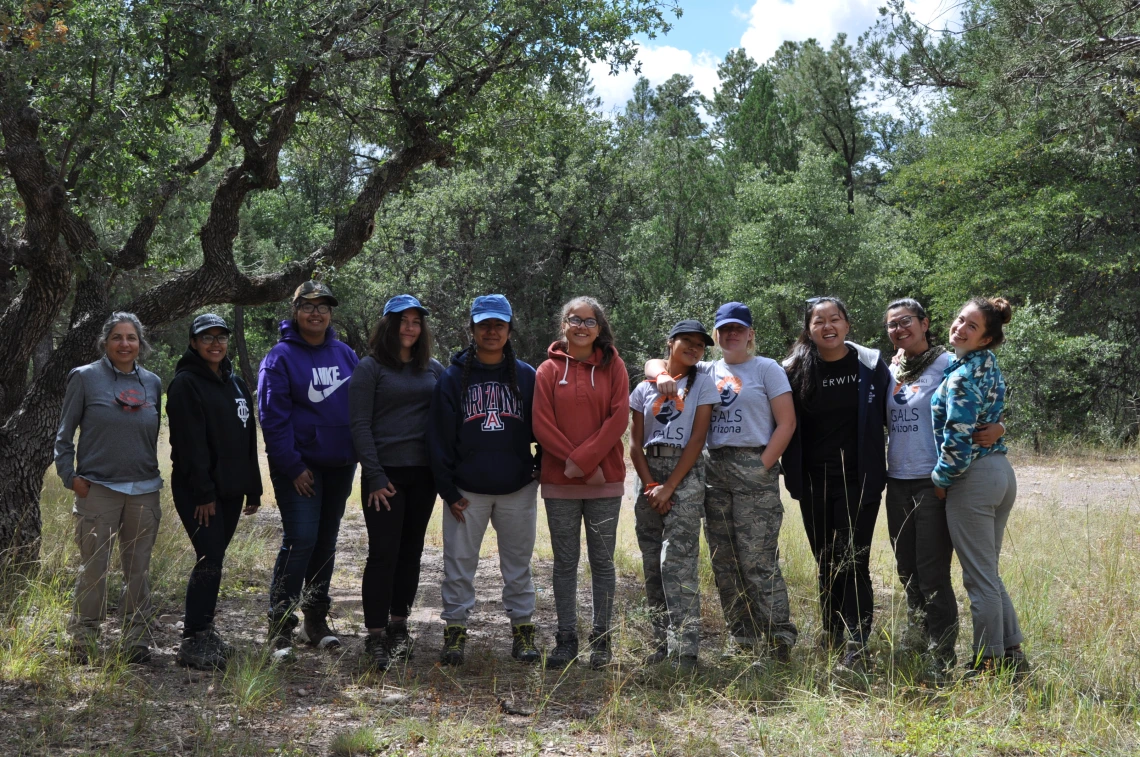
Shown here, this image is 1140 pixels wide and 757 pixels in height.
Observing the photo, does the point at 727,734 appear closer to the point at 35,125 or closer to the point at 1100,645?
the point at 1100,645

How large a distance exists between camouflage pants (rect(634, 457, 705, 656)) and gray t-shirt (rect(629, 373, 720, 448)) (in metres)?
0.11

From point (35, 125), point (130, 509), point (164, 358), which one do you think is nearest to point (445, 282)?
point (164, 358)

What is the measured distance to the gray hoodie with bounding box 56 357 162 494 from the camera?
182 inches

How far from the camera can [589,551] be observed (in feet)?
15.8

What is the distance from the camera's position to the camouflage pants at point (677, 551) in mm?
4582

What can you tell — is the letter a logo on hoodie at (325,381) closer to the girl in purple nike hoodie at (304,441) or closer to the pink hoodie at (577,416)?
the girl in purple nike hoodie at (304,441)

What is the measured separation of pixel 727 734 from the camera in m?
3.79

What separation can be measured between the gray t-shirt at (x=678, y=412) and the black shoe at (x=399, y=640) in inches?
67.4

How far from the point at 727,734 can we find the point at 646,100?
42636 mm

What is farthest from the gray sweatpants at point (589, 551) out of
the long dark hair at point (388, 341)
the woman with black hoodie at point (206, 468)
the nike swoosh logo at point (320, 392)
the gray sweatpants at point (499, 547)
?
the woman with black hoodie at point (206, 468)

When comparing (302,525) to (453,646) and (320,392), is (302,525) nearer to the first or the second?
(320,392)

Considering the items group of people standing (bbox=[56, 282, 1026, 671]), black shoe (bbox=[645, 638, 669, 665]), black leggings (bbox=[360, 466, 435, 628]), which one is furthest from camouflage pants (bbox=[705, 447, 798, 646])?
black leggings (bbox=[360, 466, 435, 628])

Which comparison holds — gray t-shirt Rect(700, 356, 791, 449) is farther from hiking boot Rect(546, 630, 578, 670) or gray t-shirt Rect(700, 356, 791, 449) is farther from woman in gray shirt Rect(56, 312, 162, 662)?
woman in gray shirt Rect(56, 312, 162, 662)

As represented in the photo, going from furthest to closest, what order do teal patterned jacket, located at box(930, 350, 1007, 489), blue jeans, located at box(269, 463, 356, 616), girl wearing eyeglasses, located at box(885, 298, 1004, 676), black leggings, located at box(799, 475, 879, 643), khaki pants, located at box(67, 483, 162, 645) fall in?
A: blue jeans, located at box(269, 463, 356, 616), black leggings, located at box(799, 475, 879, 643), khaki pants, located at box(67, 483, 162, 645), girl wearing eyeglasses, located at box(885, 298, 1004, 676), teal patterned jacket, located at box(930, 350, 1007, 489)
